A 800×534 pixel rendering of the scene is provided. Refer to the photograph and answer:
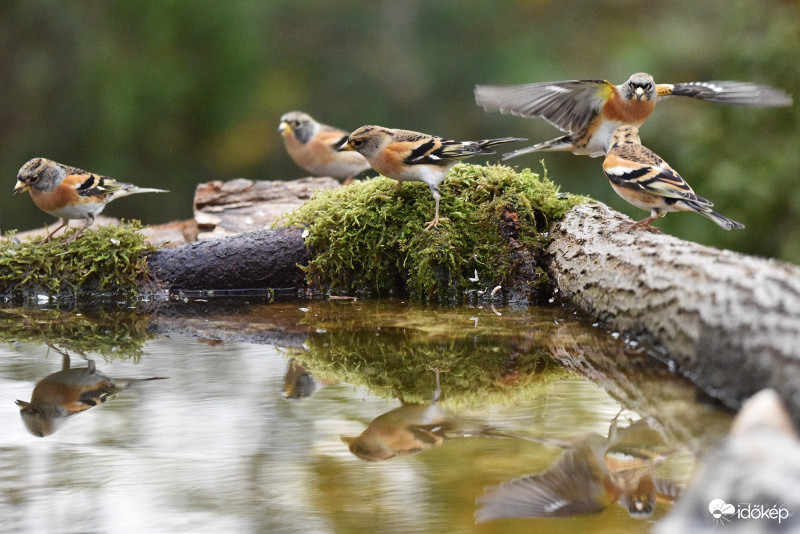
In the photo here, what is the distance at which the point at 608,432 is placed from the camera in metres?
2.76

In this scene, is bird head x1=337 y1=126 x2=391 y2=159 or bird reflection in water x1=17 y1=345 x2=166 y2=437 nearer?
bird reflection in water x1=17 y1=345 x2=166 y2=437

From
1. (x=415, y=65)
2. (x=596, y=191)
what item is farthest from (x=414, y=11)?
(x=596, y=191)

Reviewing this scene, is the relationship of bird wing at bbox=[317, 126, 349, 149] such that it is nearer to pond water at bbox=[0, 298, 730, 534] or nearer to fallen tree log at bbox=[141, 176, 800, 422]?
fallen tree log at bbox=[141, 176, 800, 422]

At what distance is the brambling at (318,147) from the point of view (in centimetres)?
804

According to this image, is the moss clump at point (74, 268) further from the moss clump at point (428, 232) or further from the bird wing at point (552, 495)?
the bird wing at point (552, 495)

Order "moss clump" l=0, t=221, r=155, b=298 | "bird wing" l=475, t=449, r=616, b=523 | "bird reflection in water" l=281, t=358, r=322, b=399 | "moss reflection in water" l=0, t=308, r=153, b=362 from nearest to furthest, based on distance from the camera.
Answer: "bird wing" l=475, t=449, r=616, b=523 < "bird reflection in water" l=281, t=358, r=322, b=399 < "moss reflection in water" l=0, t=308, r=153, b=362 < "moss clump" l=0, t=221, r=155, b=298

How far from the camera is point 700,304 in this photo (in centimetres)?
315

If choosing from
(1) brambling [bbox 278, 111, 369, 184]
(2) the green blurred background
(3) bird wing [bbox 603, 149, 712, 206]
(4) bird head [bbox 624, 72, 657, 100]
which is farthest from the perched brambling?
(2) the green blurred background

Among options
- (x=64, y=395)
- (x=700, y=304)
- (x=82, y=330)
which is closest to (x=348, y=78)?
(x=82, y=330)

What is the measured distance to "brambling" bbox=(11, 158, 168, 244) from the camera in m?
5.68

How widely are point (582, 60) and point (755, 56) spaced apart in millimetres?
2544

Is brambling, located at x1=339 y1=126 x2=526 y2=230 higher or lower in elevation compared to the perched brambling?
higher

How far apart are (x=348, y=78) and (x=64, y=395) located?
357 inches

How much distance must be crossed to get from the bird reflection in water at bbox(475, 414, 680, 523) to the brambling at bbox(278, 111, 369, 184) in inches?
224
